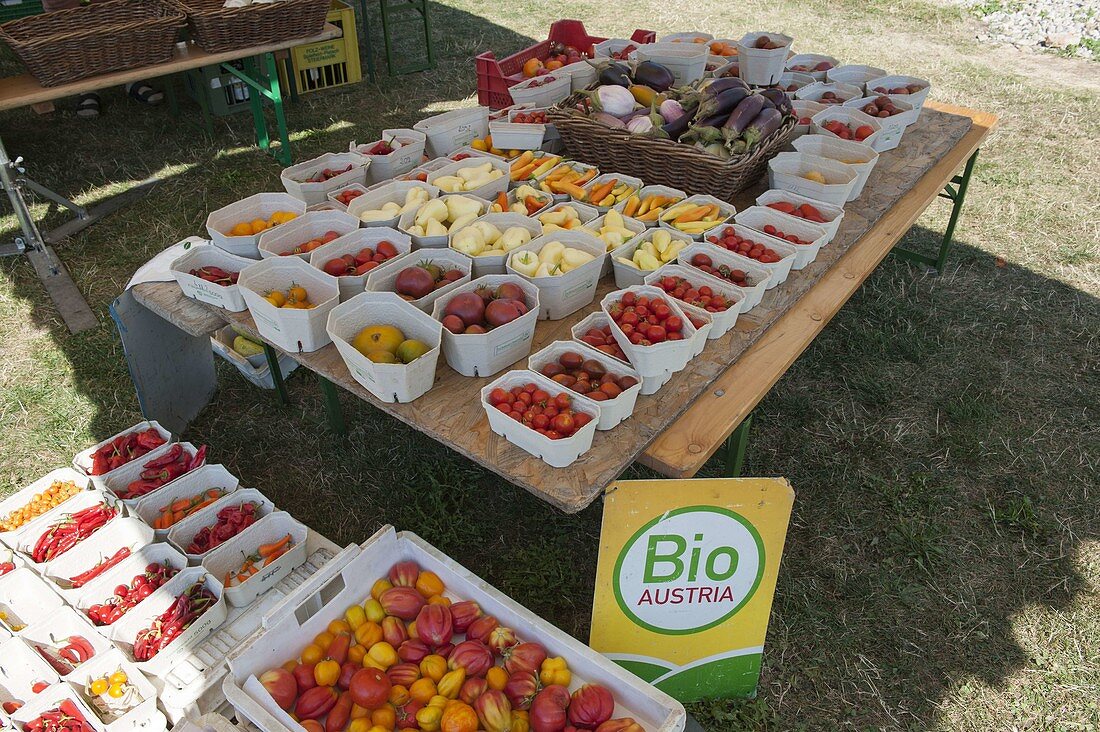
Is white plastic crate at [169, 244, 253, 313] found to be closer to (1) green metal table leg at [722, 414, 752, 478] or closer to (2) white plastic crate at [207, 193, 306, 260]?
(2) white plastic crate at [207, 193, 306, 260]

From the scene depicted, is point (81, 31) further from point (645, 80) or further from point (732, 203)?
point (732, 203)

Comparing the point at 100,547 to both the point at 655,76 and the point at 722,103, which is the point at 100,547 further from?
the point at 655,76

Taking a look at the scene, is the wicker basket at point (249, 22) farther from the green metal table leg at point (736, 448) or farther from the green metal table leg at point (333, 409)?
the green metal table leg at point (736, 448)

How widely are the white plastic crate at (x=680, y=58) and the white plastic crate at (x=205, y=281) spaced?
2344 mm

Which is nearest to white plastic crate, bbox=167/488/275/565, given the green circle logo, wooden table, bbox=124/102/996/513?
wooden table, bbox=124/102/996/513

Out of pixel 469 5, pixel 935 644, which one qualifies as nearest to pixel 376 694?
pixel 935 644

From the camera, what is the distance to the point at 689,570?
6.65ft

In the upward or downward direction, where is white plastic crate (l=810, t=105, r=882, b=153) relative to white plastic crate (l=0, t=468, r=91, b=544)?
upward

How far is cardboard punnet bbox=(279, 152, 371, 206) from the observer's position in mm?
2936

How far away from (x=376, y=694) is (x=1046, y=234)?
492 cm

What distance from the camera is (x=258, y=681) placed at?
68.4 inches

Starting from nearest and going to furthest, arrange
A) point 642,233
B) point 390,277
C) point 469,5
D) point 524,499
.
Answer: point 390,277, point 642,233, point 524,499, point 469,5

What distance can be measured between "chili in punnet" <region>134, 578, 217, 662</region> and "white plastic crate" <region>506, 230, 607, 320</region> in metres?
1.33

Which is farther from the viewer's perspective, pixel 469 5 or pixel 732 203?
pixel 469 5
